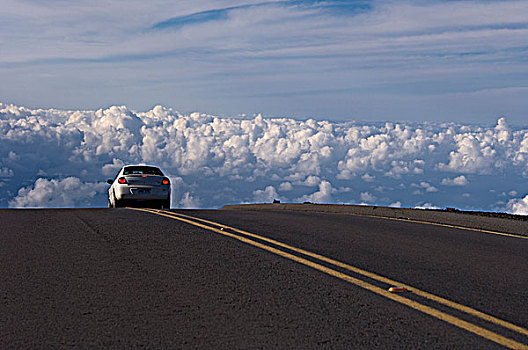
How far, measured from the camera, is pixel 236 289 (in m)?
6.20

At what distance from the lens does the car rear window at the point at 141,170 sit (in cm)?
2092

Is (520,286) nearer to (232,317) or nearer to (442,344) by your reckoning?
(442,344)

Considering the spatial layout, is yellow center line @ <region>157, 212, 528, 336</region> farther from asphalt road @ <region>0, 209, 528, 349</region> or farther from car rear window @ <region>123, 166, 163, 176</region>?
car rear window @ <region>123, 166, 163, 176</region>

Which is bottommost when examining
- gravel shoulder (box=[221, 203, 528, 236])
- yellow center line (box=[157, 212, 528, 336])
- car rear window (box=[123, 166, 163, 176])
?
gravel shoulder (box=[221, 203, 528, 236])

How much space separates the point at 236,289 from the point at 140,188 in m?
14.8

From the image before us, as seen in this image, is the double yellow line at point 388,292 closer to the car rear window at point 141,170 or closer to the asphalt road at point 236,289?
the asphalt road at point 236,289

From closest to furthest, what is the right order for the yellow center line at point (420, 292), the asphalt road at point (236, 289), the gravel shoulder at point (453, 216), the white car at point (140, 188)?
the asphalt road at point (236, 289) → the yellow center line at point (420, 292) → the gravel shoulder at point (453, 216) → the white car at point (140, 188)

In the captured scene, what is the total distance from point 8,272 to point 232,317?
3.32 meters

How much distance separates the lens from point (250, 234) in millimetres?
10328

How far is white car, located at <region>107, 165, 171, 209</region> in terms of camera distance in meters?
20.4

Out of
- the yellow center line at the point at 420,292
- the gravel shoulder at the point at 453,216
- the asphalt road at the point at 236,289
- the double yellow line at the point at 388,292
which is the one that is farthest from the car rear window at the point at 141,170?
the yellow center line at the point at 420,292

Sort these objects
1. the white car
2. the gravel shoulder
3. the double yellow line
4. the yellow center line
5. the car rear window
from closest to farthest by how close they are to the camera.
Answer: the double yellow line
the yellow center line
the gravel shoulder
the white car
the car rear window

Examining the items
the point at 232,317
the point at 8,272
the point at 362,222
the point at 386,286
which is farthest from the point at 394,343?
the point at 362,222

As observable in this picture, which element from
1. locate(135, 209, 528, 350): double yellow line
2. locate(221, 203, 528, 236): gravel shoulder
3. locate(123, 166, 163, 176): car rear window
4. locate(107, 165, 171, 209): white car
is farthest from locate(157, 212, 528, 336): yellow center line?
locate(123, 166, 163, 176): car rear window
